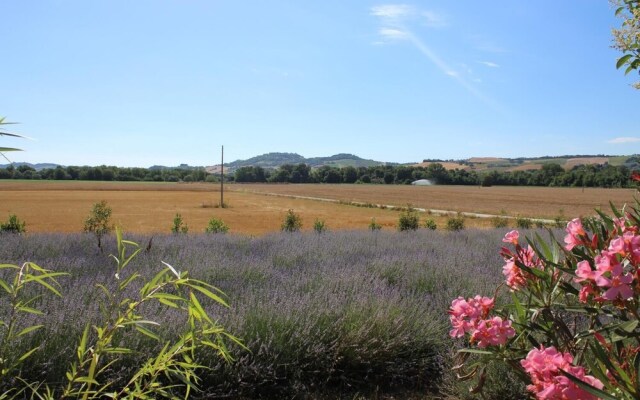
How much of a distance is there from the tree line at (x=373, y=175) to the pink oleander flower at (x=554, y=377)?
109787 mm

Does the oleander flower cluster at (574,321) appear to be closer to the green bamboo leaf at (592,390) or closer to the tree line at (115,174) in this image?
the green bamboo leaf at (592,390)

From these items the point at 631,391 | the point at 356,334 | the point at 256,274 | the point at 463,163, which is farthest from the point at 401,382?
the point at 463,163

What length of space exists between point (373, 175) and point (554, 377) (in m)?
148

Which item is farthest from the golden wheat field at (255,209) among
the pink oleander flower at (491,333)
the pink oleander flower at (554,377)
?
the pink oleander flower at (554,377)

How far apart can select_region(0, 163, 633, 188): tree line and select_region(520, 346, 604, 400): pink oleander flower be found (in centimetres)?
10979

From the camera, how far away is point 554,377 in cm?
103

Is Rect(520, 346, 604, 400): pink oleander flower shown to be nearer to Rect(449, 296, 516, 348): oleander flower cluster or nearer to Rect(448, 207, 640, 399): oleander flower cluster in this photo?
Rect(448, 207, 640, 399): oleander flower cluster

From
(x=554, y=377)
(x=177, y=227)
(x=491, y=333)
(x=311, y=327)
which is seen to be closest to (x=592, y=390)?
(x=554, y=377)

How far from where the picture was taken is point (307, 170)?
154000 mm

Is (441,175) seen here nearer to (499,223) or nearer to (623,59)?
(499,223)

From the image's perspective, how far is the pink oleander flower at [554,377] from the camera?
97cm

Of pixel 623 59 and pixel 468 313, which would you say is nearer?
A: pixel 468 313

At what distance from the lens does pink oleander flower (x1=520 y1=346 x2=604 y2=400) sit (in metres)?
0.97

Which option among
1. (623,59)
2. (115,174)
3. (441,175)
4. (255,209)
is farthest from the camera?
(115,174)
